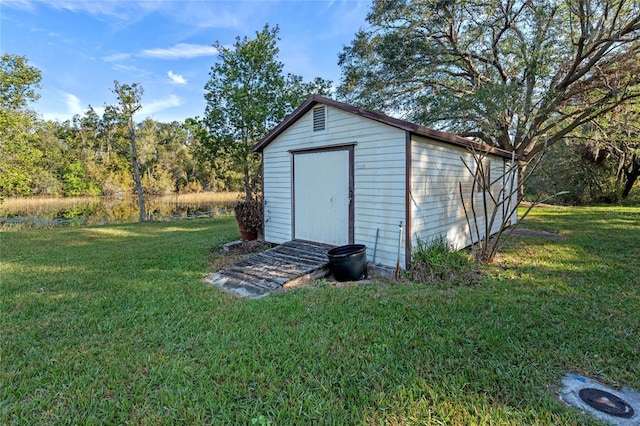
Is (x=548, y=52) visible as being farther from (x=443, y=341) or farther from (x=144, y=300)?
(x=144, y=300)

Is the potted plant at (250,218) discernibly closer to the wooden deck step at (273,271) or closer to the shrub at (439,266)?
the wooden deck step at (273,271)

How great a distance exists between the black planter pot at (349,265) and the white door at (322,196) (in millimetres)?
748

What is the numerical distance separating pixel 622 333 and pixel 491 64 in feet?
35.7

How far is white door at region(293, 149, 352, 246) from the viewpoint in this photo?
18.5ft

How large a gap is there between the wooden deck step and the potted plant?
1.46 meters

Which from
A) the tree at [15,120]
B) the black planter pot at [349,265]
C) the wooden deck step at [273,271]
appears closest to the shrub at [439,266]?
the black planter pot at [349,265]

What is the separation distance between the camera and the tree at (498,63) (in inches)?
324

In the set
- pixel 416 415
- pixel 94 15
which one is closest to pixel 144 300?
pixel 416 415

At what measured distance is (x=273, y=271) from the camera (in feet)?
16.6

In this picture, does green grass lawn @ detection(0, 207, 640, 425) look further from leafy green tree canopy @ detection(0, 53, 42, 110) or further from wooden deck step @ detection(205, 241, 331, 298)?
leafy green tree canopy @ detection(0, 53, 42, 110)

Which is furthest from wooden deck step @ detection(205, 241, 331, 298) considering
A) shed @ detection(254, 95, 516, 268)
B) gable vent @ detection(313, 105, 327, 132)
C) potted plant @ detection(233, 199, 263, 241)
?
gable vent @ detection(313, 105, 327, 132)

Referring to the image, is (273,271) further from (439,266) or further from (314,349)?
(439,266)

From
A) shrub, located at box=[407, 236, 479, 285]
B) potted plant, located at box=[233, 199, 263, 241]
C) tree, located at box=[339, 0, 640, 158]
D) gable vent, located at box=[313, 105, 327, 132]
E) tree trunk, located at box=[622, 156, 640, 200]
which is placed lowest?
shrub, located at box=[407, 236, 479, 285]

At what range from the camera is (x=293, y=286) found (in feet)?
15.3
